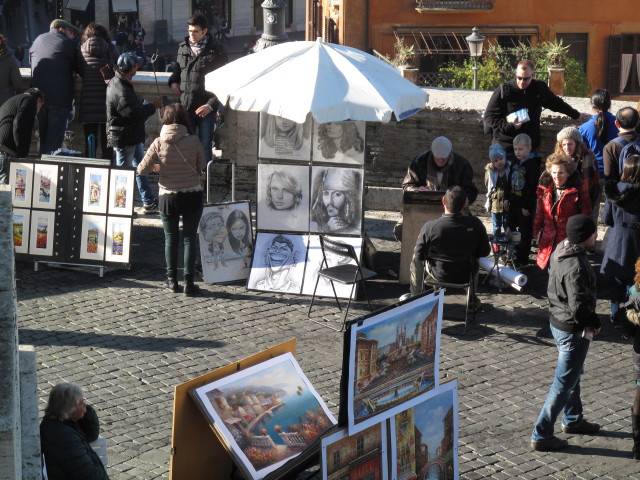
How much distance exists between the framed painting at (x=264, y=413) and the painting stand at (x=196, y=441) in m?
0.05

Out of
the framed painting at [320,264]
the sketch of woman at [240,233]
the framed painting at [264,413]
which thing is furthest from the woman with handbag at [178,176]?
the framed painting at [264,413]

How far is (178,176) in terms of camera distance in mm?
10297

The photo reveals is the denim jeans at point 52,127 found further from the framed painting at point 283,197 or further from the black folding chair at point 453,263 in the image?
the black folding chair at point 453,263

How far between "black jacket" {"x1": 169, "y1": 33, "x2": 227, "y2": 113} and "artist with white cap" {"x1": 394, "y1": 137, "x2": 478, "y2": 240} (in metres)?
2.64

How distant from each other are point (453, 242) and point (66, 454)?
4.44 meters

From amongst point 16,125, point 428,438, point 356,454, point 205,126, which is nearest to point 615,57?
point 205,126

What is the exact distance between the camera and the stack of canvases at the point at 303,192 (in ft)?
35.5

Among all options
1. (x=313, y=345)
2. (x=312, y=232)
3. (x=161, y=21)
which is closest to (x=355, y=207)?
(x=312, y=232)

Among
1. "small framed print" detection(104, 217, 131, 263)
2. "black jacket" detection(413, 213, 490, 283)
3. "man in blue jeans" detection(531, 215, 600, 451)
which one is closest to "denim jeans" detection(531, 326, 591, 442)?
"man in blue jeans" detection(531, 215, 600, 451)

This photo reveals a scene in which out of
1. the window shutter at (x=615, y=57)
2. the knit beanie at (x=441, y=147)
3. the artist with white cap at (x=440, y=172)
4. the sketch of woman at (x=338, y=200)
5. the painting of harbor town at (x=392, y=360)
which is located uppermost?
the window shutter at (x=615, y=57)

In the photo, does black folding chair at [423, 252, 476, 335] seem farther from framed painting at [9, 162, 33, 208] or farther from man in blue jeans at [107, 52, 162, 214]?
framed painting at [9, 162, 33, 208]

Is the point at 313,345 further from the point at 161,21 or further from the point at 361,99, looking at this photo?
the point at 161,21

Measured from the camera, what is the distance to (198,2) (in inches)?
2048

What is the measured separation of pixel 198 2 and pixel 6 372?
4883 centimetres
